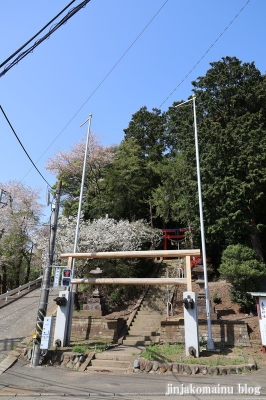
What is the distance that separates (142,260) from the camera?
68.5 ft

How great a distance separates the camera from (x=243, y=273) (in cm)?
1434

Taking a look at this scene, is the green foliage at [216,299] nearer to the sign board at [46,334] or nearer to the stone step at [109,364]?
the stone step at [109,364]

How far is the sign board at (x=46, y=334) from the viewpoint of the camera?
376 inches

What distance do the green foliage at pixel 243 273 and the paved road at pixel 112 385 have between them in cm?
612

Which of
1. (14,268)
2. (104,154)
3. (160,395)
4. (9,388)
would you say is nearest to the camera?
(160,395)

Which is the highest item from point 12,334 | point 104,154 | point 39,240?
point 104,154

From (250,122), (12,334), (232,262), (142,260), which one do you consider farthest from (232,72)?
(12,334)

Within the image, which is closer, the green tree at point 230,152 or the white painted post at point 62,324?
the white painted post at point 62,324

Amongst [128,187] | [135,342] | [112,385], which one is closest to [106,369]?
[112,385]

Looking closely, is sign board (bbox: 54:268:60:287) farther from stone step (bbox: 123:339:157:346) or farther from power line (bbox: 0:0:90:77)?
power line (bbox: 0:0:90:77)

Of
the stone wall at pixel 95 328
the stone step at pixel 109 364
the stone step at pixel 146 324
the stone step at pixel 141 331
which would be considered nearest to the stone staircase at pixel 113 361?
the stone step at pixel 109 364

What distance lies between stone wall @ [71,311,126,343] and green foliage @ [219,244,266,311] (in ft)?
21.5

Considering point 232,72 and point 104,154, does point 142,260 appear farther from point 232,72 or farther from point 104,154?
point 232,72

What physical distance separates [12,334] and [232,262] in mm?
11767
